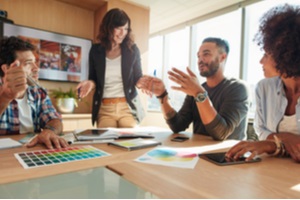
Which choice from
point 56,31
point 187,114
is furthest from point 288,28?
point 56,31

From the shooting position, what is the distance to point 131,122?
1879 mm

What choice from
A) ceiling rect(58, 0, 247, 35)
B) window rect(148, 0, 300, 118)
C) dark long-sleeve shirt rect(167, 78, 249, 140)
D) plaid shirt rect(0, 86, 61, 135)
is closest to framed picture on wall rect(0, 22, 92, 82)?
ceiling rect(58, 0, 247, 35)

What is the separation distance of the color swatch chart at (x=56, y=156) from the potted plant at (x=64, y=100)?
2.17 m

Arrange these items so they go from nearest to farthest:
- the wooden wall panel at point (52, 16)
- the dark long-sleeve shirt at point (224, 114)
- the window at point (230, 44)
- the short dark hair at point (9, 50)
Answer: the dark long-sleeve shirt at point (224, 114)
the short dark hair at point (9, 50)
the wooden wall panel at point (52, 16)
the window at point (230, 44)

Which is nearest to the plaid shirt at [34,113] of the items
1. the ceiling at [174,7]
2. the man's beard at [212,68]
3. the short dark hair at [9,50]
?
the short dark hair at [9,50]

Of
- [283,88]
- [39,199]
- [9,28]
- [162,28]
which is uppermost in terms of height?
[162,28]

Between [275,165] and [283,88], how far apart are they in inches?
24.4

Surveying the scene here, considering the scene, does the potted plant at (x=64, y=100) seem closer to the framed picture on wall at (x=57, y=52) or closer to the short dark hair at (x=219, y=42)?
the framed picture on wall at (x=57, y=52)

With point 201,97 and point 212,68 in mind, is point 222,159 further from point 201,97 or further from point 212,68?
point 212,68

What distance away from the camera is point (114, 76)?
1869 millimetres

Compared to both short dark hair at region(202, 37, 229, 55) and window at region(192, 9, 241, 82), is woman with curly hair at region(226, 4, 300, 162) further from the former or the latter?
window at region(192, 9, 241, 82)

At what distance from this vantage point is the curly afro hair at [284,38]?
1.13 metres

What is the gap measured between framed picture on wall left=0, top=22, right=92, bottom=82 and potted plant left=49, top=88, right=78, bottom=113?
22 centimetres

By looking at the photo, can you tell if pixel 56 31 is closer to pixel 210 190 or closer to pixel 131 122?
pixel 131 122
